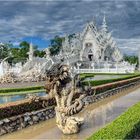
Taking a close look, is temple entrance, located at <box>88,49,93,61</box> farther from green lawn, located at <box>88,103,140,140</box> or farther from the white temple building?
green lawn, located at <box>88,103,140,140</box>

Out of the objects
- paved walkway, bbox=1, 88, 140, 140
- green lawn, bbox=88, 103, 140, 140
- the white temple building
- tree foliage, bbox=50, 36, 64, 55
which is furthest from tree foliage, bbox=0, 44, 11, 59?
green lawn, bbox=88, 103, 140, 140

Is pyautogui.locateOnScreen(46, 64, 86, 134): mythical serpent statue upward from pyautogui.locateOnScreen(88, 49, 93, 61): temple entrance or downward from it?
downward

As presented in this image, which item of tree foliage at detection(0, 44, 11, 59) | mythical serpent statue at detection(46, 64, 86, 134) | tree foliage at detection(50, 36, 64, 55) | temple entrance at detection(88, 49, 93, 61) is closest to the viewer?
mythical serpent statue at detection(46, 64, 86, 134)

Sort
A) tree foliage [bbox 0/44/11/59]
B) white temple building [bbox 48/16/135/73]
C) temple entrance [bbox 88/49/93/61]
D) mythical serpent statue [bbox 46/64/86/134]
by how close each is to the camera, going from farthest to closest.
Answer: tree foliage [bbox 0/44/11/59] < temple entrance [bbox 88/49/93/61] < white temple building [bbox 48/16/135/73] < mythical serpent statue [bbox 46/64/86/134]

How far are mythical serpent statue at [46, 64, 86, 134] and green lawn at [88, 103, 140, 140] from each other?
172cm

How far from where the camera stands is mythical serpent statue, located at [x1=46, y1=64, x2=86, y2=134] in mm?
12633

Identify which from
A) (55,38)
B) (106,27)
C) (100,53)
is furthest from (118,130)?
(55,38)

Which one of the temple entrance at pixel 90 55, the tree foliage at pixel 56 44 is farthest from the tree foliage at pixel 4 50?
the temple entrance at pixel 90 55

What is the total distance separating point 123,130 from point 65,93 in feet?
12.0

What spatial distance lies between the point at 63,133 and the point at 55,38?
92.0m

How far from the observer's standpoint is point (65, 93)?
1298cm

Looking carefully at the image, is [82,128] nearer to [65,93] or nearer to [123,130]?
[65,93]

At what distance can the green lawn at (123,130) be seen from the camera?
9.10 meters

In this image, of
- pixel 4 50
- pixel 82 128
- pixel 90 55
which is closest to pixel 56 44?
pixel 4 50
